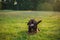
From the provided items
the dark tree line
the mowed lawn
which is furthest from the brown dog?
the dark tree line

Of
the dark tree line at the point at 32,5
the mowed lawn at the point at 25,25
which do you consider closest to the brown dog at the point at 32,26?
the mowed lawn at the point at 25,25

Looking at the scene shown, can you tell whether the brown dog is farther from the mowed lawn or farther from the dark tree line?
the dark tree line

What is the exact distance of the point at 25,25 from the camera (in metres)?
1.32

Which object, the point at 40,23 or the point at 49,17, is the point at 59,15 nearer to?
the point at 49,17

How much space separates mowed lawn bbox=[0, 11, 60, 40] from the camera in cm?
129

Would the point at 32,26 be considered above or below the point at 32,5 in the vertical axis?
below

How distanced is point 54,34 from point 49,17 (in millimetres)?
175

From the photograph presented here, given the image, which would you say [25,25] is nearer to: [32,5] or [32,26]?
[32,26]

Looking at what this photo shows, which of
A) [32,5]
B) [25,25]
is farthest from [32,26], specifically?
[32,5]

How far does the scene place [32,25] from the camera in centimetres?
130

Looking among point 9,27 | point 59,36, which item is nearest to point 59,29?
point 59,36

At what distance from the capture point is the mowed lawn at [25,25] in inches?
51.0

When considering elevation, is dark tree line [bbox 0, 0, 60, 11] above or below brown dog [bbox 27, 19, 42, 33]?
above

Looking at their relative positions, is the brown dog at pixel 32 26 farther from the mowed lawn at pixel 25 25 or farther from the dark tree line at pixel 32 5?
the dark tree line at pixel 32 5
